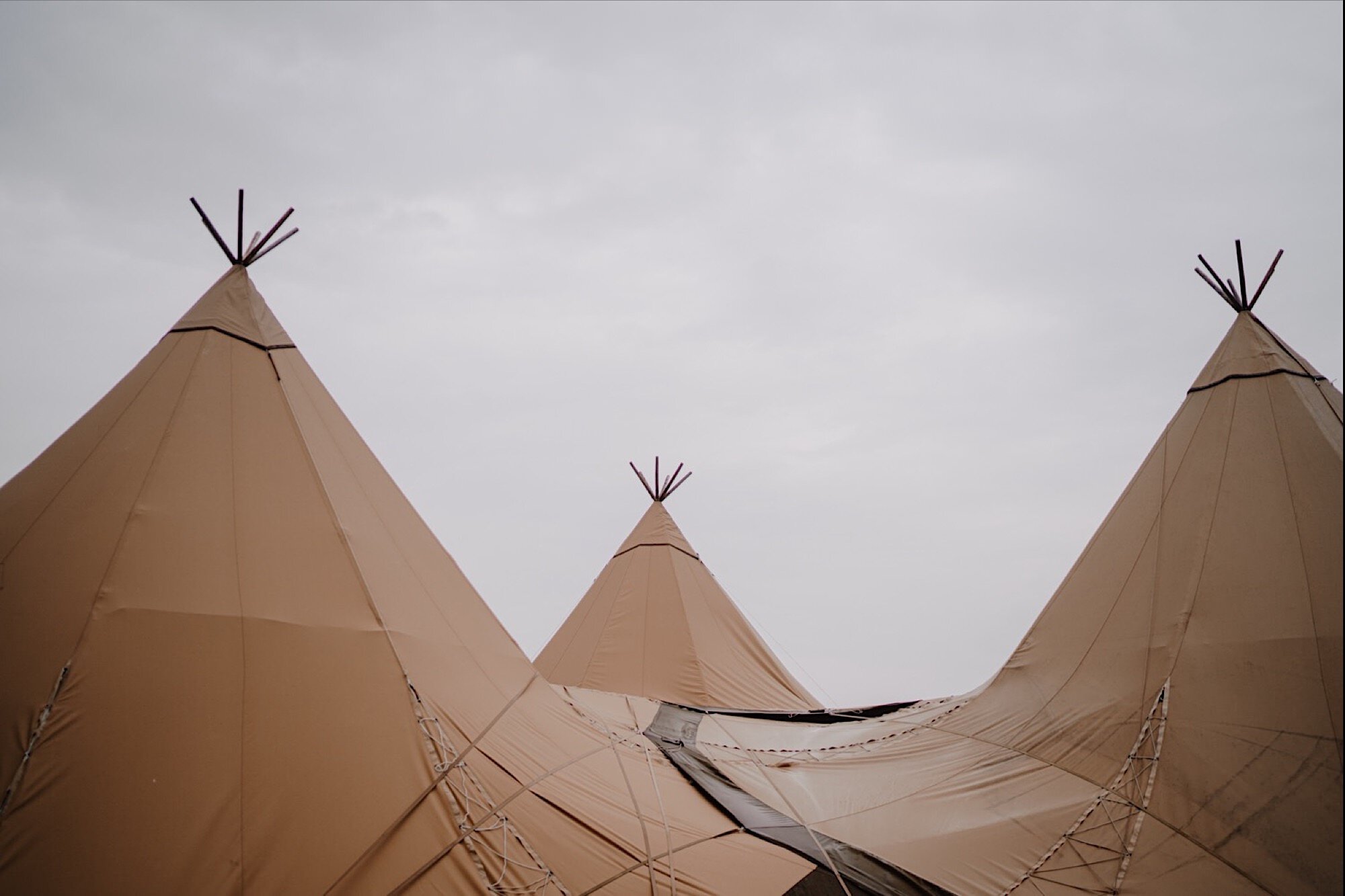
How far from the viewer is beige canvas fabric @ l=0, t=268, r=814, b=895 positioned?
2711 millimetres

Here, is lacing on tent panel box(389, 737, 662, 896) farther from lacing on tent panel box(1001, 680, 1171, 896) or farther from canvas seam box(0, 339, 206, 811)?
lacing on tent panel box(1001, 680, 1171, 896)

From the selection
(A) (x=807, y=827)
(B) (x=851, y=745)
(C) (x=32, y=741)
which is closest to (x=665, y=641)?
(B) (x=851, y=745)

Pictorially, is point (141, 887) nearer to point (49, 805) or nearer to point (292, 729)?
point (49, 805)

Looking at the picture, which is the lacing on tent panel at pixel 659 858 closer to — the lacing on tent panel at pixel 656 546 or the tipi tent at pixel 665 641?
the tipi tent at pixel 665 641

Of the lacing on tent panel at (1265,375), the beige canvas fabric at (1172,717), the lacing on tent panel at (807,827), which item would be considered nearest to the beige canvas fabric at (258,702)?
the lacing on tent panel at (807,827)

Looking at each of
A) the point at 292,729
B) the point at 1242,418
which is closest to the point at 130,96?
the point at 292,729

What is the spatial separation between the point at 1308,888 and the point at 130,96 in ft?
37.6

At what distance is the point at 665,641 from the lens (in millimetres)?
9227

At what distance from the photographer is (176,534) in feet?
10.9

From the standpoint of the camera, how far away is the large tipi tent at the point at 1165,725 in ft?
10.6

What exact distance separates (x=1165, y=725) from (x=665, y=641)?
239 inches

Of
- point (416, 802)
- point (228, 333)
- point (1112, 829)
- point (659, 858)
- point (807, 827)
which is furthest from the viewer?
point (228, 333)

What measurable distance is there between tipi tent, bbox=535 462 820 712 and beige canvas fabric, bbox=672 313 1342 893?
11.8 feet

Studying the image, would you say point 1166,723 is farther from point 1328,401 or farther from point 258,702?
point 258,702
